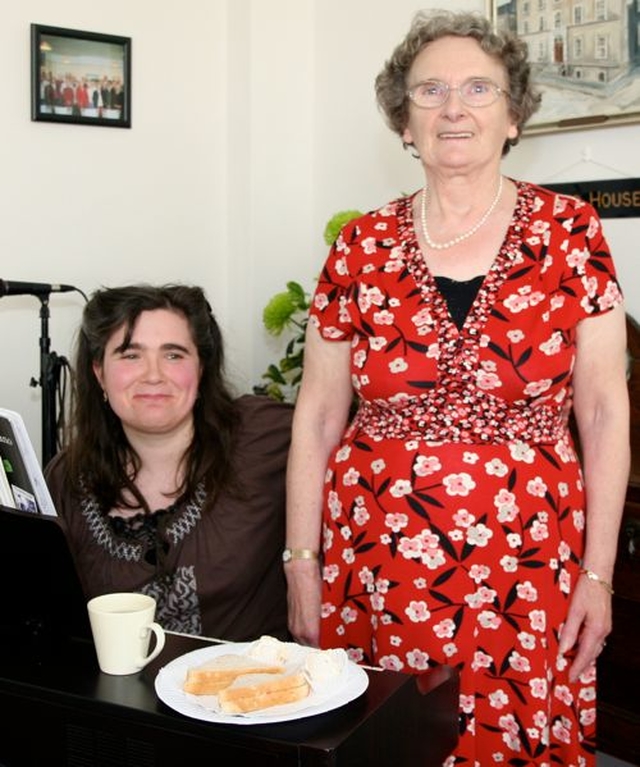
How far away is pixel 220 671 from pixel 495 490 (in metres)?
0.57

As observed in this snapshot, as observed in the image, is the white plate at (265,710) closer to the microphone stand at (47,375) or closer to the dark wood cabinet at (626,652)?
the dark wood cabinet at (626,652)

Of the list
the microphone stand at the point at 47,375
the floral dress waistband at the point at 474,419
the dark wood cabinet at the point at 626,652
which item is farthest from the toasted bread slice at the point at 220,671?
the microphone stand at the point at 47,375

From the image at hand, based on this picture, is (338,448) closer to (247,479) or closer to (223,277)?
(247,479)

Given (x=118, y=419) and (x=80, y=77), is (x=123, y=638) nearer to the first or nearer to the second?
(x=118, y=419)

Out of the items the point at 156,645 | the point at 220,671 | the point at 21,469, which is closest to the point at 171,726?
the point at 220,671

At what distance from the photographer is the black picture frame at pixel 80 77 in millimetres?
2982

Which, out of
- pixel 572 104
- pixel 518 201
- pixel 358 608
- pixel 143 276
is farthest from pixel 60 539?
pixel 143 276

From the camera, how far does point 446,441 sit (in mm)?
1549

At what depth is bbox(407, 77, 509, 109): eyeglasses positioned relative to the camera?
1.60 meters

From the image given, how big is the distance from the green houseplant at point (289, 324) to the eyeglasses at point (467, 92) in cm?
106

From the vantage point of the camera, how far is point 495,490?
153 cm

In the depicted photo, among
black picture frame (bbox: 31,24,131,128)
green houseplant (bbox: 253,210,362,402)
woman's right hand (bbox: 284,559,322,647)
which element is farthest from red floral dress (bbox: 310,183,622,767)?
black picture frame (bbox: 31,24,131,128)

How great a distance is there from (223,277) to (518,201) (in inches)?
75.9

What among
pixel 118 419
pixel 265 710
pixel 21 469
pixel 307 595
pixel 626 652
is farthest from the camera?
pixel 626 652
